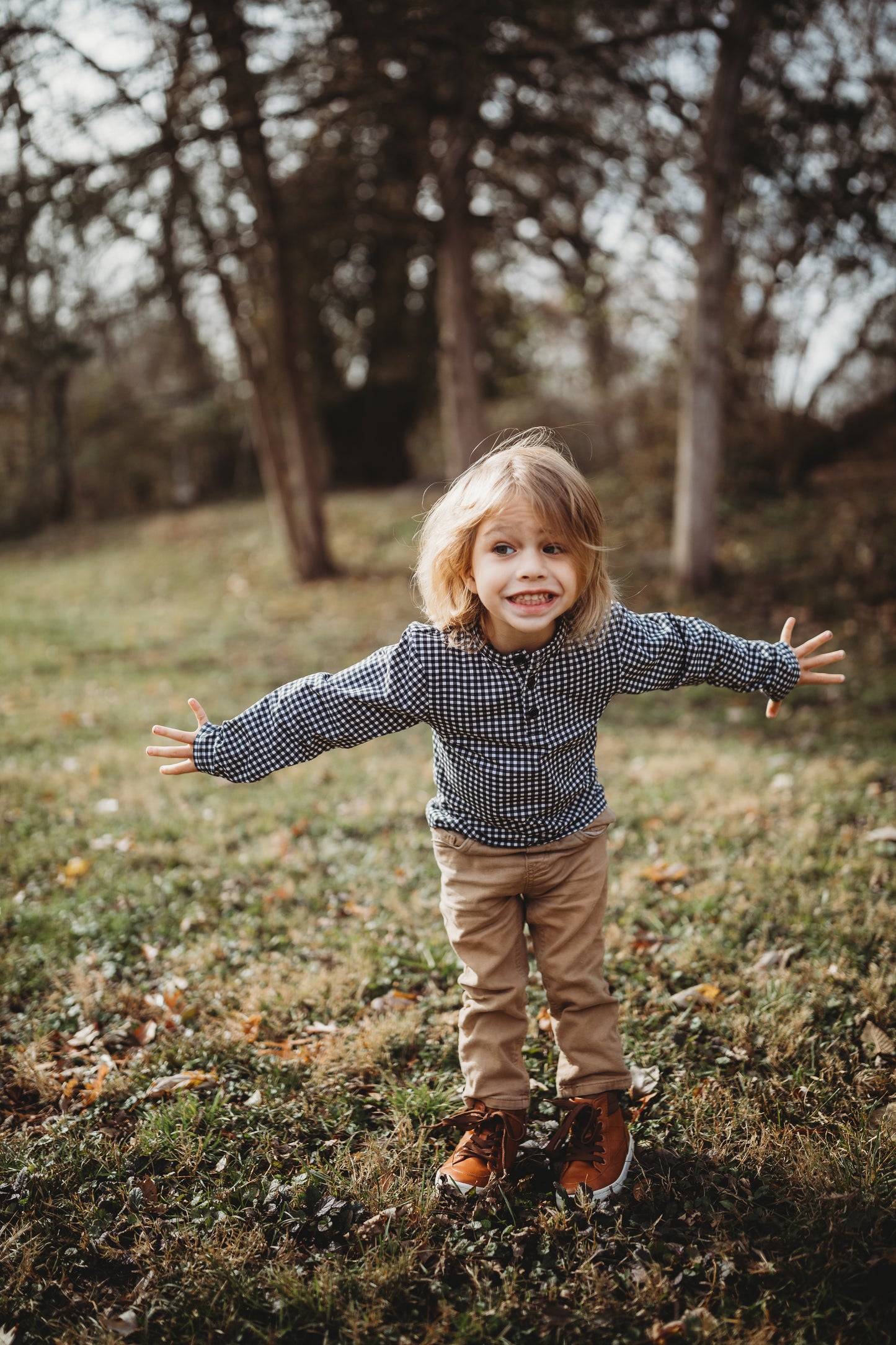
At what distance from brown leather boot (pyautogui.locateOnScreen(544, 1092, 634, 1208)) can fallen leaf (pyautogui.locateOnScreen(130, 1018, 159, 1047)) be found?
4.53 ft

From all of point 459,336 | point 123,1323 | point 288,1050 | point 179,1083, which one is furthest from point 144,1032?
point 459,336

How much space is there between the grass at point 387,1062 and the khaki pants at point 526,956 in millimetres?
251

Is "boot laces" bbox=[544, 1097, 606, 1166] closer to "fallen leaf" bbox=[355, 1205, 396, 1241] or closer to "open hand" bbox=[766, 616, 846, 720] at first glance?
"fallen leaf" bbox=[355, 1205, 396, 1241]

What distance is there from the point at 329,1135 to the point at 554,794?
1.19 metres

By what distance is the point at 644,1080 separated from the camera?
261cm

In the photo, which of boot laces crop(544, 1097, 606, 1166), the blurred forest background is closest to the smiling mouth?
boot laces crop(544, 1097, 606, 1166)

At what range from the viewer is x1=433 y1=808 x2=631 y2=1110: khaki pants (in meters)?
2.30

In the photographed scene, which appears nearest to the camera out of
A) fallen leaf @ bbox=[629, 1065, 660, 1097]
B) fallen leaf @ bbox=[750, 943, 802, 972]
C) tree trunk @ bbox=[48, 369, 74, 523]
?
fallen leaf @ bbox=[629, 1065, 660, 1097]

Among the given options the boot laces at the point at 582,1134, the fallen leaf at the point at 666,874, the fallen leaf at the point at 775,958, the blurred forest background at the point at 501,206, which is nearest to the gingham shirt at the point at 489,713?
the boot laces at the point at 582,1134

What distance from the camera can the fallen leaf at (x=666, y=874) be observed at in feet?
12.3

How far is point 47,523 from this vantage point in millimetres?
21672

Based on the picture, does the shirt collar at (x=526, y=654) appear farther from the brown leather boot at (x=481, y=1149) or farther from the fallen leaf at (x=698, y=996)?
the fallen leaf at (x=698, y=996)

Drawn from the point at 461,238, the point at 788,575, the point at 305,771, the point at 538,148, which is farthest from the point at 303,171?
the point at 305,771

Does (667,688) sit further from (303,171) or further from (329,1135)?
(303,171)
